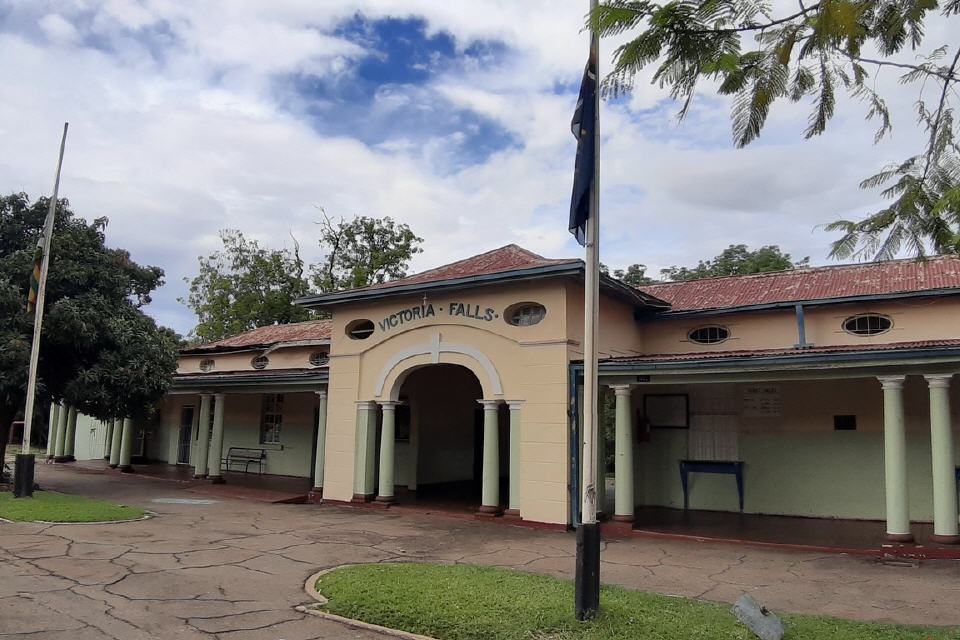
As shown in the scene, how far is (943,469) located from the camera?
9641 mm

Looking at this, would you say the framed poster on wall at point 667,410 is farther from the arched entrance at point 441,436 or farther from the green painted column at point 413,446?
the green painted column at point 413,446

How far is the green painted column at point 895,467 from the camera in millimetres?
9750

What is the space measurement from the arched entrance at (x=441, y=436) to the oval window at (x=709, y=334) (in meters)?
4.65

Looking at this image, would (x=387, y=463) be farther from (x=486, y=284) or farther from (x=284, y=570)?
(x=284, y=570)

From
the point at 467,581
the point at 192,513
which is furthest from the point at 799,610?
the point at 192,513

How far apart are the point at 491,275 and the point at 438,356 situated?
207 centimetres

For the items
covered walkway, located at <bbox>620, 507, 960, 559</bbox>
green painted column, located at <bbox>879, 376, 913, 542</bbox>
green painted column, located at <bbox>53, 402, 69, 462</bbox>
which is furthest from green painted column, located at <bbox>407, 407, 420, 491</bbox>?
green painted column, located at <bbox>53, 402, 69, 462</bbox>

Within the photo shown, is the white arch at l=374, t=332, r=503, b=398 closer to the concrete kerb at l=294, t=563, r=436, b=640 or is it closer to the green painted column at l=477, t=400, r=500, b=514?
the green painted column at l=477, t=400, r=500, b=514


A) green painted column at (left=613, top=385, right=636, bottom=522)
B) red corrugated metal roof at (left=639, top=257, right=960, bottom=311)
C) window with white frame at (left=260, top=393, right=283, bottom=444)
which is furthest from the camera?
window with white frame at (left=260, top=393, right=283, bottom=444)

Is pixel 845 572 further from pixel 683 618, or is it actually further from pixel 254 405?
pixel 254 405

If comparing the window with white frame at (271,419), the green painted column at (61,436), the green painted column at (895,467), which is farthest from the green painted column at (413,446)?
the green painted column at (61,436)

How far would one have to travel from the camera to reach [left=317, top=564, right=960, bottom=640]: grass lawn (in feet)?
18.7

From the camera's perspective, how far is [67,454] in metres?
23.1

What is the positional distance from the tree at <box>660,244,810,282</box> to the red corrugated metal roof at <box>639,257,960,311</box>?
12.9 m
